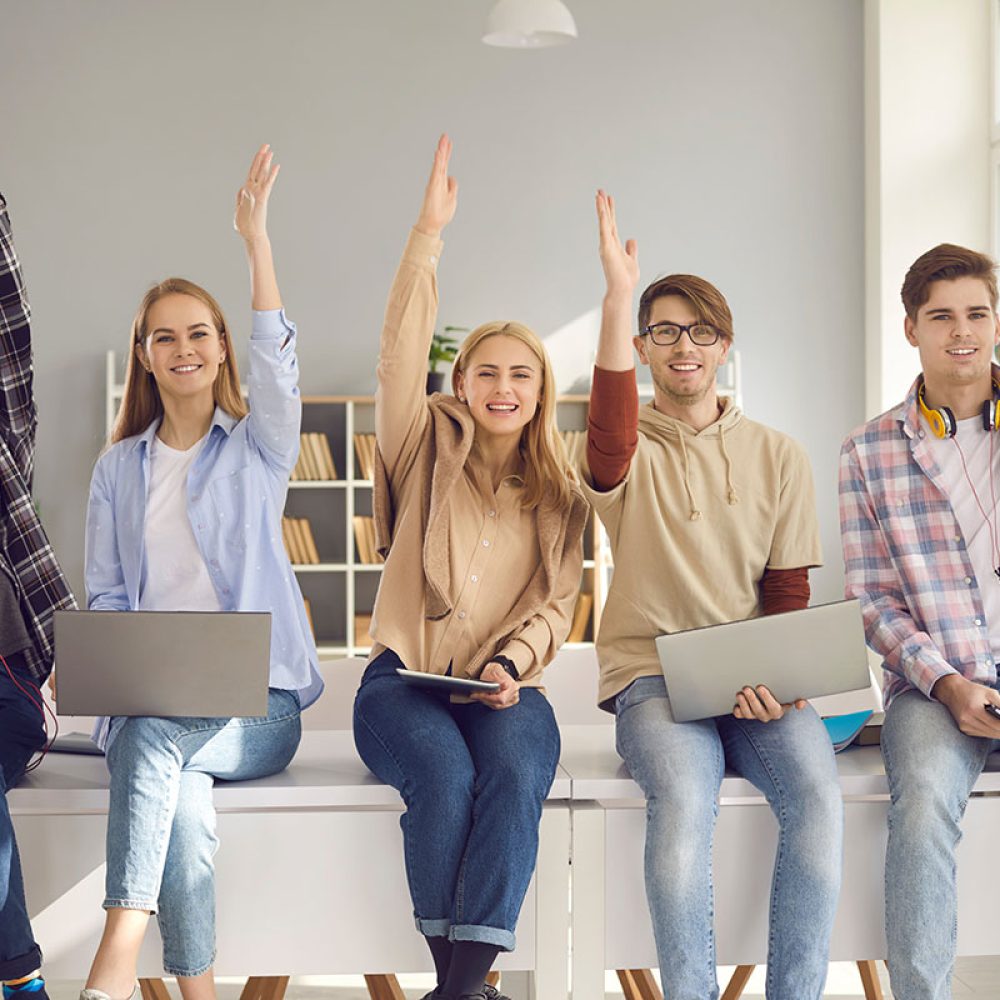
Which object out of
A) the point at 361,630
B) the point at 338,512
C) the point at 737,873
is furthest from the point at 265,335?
the point at 338,512

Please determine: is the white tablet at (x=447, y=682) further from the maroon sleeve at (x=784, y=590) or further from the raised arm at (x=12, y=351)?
the raised arm at (x=12, y=351)

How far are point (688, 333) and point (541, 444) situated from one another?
1.14 ft

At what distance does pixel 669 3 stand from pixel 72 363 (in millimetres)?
3271

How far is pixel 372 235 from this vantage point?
611 cm

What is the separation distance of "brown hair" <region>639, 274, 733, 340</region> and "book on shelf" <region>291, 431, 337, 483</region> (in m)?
3.55

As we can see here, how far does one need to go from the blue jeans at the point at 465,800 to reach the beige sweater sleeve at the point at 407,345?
0.48 m

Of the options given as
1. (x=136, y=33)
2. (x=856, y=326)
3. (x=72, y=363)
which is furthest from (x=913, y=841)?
(x=136, y=33)

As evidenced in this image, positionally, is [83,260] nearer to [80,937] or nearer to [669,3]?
[669,3]

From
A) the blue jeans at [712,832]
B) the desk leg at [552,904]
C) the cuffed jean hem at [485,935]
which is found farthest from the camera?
the desk leg at [552,904]

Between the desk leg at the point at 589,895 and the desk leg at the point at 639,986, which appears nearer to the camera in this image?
the desk leg at the point at 589,895

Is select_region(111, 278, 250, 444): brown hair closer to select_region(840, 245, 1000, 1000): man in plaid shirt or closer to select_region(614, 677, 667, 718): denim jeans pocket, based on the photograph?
select_region(614, 677, 667, 718): denim jeans pocket

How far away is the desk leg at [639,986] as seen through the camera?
272cm

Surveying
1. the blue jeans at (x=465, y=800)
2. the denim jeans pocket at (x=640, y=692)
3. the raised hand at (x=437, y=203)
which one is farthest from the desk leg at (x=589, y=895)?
the raised hand at (x=437, y=203)

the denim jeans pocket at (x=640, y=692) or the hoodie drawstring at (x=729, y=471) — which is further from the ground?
the hoodie drawstring at (x=729, y=471)
